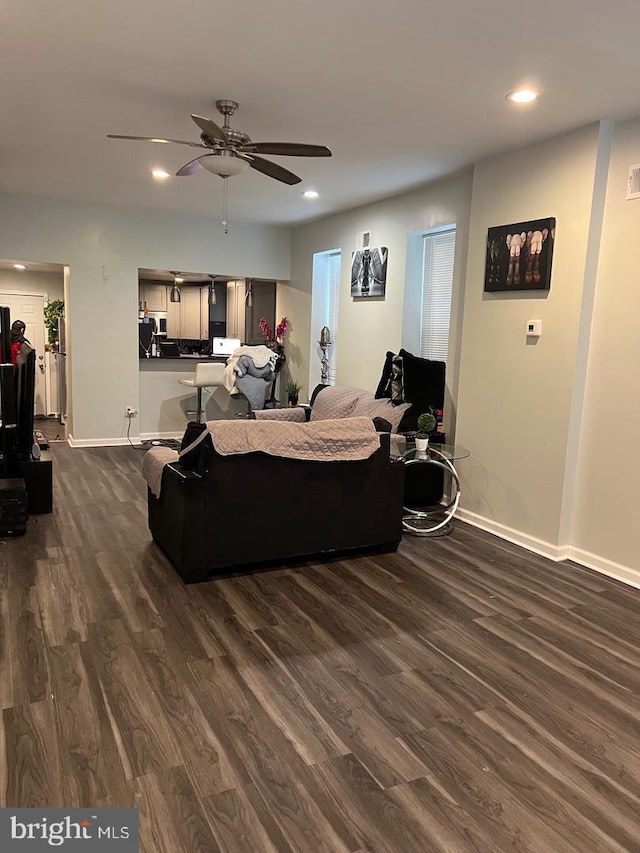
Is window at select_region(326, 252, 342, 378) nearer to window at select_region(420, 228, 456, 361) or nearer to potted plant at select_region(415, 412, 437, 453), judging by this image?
window at select_region(420, 228, 456, 361)

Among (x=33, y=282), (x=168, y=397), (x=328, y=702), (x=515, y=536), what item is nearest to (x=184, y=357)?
(x=168, y=397)

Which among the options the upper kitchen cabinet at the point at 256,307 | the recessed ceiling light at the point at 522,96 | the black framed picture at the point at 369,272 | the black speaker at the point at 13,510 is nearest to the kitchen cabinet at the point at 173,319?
the upper kitchen cabinet at the point at 256,307

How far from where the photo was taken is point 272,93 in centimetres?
335

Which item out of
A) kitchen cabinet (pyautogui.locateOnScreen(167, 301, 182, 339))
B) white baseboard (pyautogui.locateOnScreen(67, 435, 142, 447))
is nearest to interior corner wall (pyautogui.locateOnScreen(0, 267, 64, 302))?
kitchen cabinet (pyautogui.locateOnScreen(167, 301, 182, 339))

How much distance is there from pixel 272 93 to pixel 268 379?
13.9ft

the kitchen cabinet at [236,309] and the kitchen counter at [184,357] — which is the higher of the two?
the kitchen cabinet at [236,309]

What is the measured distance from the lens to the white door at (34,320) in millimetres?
8992

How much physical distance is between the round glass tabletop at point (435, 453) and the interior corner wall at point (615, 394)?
2.74 feet

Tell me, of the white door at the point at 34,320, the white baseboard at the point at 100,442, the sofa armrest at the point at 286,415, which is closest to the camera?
the sofa armrest at the point at 286,415

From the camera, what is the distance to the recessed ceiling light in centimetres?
319

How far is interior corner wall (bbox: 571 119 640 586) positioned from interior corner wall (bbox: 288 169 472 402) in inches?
53.7

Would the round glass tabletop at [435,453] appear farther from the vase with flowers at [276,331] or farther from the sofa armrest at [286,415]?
the vase with flowers at [276,331]

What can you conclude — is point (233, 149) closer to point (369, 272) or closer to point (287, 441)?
point (287, 441)

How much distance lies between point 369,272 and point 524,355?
2397mm
